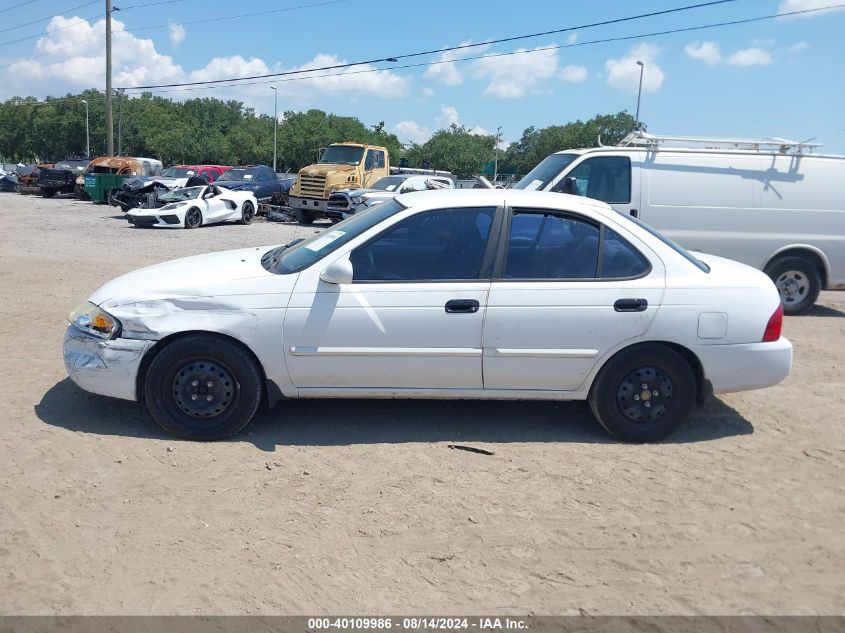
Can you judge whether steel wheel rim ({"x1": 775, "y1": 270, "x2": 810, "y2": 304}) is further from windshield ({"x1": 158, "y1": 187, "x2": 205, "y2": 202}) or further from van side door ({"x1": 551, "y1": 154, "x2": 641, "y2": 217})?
windshield ({"x1": 158, "y1": 187, "x2": 205, "y2": 202})

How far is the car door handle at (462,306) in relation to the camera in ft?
15.6

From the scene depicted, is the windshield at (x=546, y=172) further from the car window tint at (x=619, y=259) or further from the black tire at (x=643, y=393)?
the black tire at (x=643, y=393)

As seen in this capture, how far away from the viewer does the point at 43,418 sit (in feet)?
16.7

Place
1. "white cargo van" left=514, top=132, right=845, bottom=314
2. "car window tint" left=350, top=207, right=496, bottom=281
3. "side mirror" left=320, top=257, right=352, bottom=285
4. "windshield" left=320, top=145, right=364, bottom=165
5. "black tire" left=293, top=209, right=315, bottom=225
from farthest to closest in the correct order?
"windshield" left=320, top=145, right=364, bottom=165 → "black tire" left=293, top=209, right=315, bottom=225 → "white cargo van" left=514, top=132, right=845, bottom=314 → "car window tint" left=350, top=207, right=496, bottom=281 → "side mirror" left=320, top=257, right=352, bottom=285

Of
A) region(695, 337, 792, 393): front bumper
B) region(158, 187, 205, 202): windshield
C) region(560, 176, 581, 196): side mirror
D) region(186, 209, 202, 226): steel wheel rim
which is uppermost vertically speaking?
region(560, 176, 581, 196): side mirror

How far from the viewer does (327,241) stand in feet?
16.9

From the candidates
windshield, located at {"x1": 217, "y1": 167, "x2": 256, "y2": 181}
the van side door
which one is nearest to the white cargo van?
the van side door

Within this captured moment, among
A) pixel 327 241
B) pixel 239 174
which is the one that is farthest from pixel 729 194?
pixel 239 174

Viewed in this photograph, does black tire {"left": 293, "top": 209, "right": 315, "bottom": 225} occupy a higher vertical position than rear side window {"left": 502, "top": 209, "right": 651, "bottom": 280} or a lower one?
lower

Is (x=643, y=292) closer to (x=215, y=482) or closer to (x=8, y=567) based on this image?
(x=215, y=482)

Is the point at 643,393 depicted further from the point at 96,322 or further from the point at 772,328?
the point at 96,322

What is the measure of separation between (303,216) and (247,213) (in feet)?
5.85

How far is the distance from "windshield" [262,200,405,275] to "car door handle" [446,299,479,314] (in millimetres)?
781

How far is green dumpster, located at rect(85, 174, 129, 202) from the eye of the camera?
30.7m
